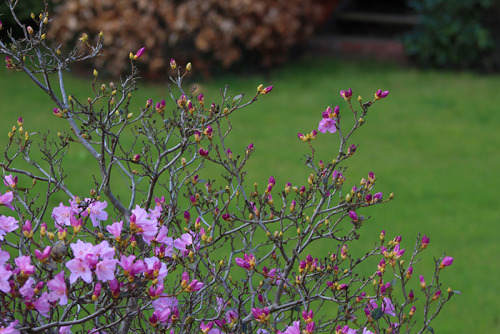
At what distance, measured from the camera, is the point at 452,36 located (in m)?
8.68

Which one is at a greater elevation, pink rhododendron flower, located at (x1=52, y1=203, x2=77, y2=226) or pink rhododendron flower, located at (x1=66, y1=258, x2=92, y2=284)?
pink rhododendron flower, located at (x1=52, y1=203, x2=77, y2=226)

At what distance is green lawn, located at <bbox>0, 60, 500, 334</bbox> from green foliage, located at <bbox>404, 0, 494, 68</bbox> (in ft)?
0.90

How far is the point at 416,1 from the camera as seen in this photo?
29.6 ft

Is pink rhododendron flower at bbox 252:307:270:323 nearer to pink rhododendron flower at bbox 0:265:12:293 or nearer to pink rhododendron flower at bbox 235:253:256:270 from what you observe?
pink rhododendron flower at bbox 235:253:256:270

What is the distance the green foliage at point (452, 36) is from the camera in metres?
8.50

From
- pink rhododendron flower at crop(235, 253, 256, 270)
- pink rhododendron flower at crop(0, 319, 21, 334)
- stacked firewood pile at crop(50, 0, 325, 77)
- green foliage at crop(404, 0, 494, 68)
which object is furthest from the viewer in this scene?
green foliage at crop(404, 0, 494, 68)

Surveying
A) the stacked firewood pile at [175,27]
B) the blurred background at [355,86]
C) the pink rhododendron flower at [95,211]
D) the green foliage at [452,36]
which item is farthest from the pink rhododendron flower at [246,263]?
the green foliage at [452,36]

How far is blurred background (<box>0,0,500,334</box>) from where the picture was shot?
492 centimetres

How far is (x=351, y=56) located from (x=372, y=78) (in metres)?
1.39

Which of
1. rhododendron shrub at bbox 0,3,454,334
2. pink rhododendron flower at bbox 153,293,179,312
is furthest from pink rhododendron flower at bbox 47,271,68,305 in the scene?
pink rhododendron flower at bbox 153,293,179,312

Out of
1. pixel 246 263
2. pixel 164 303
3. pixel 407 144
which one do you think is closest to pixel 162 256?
pixel 164 303

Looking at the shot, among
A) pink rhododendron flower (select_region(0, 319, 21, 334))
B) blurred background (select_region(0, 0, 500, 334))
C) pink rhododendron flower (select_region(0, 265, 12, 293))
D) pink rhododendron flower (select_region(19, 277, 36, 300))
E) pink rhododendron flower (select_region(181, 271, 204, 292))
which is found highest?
blurred background (select_region(0, 0, 500, 334))

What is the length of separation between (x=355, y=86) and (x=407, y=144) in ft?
6.43

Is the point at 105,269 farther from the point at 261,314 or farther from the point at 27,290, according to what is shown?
the point at 261,314
